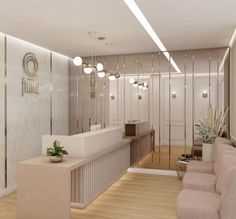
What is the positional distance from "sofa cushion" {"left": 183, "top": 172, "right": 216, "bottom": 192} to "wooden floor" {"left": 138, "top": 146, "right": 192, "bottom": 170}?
2470 mm

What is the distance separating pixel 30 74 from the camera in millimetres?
5422

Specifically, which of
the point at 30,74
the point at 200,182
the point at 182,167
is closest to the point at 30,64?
the point at 30,74

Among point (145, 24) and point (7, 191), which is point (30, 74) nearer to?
point (7, 191)

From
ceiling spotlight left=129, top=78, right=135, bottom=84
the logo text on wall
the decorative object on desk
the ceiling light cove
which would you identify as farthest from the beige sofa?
the logo text on wall

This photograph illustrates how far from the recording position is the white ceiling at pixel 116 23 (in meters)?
3.30

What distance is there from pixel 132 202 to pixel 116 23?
9.29 ft

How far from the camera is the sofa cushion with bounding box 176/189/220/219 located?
270cm

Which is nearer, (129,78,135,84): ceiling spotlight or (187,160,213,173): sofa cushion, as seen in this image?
(187,160,213,173): sofa cushion

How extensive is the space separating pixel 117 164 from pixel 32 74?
2545mm

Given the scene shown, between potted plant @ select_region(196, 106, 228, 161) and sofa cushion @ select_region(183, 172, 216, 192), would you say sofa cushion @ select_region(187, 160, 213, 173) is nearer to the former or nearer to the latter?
sofa cushion @ select_region(183, 172, 216, 192)

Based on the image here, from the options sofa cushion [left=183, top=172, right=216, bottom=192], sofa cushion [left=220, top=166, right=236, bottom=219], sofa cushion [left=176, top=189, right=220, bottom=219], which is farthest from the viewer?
sofa cushion [left=183, top=172, right=216, bottom=192]

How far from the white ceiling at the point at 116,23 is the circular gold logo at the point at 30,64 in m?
0.35

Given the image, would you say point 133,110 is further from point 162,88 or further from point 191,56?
point 191,56

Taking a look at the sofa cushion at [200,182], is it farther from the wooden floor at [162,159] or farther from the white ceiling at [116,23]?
the wooden floor at [162,159]
